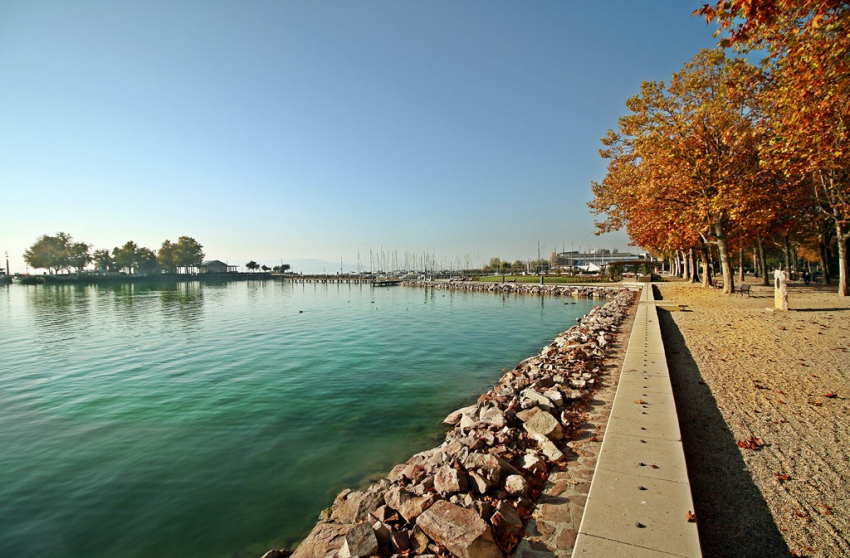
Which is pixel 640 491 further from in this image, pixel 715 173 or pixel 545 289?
pixel 545 289

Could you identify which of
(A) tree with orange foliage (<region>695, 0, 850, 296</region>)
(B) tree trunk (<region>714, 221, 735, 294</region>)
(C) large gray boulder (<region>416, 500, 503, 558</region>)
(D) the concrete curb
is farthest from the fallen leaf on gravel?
(B) tree trunk (<region>714, 221, 735, 294</region>)

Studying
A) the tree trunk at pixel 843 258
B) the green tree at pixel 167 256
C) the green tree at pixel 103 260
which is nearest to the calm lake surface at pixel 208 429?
the tree trunk at pixel 843 258

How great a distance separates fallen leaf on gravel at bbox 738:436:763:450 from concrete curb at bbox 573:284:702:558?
2.73ft

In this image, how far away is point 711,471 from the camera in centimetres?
467

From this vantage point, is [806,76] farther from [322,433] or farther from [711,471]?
[322,433]

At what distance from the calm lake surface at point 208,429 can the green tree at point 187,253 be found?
479 ft

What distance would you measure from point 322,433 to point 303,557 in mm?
4885

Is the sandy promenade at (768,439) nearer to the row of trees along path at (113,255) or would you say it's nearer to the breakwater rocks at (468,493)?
the breakwater rocks at (468,493)

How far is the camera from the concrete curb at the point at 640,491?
3.07m

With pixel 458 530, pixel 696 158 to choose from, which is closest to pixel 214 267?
pixel 696 158

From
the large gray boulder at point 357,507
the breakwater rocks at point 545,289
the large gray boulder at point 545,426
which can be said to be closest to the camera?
the large gray boulder at point 357,507

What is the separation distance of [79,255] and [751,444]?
587ft

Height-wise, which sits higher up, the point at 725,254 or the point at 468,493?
the point at 725,254

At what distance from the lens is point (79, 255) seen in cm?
13662
